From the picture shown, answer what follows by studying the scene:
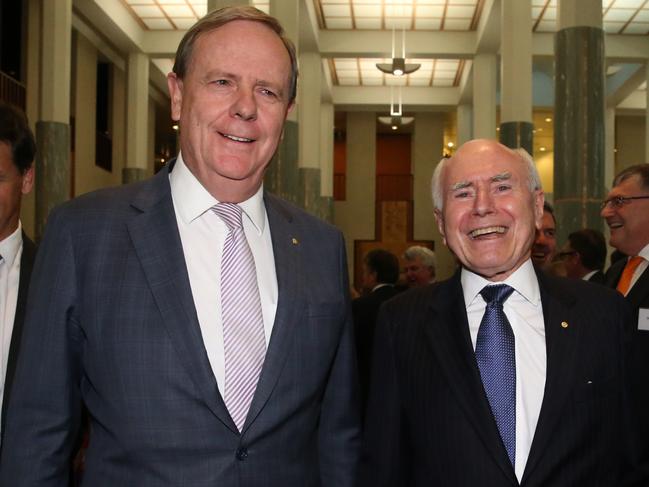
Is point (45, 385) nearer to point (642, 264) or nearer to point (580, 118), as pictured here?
point (642, 264)

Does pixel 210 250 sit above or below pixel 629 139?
below

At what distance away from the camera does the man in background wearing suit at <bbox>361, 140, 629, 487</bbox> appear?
81.3 inches

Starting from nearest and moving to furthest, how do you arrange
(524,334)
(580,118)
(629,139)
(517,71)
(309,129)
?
(524,334)
(580,118)
(517,71)
(309,129)
(629,139)

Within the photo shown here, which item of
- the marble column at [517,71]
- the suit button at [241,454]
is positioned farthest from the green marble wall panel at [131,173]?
the suit button at [241,454]

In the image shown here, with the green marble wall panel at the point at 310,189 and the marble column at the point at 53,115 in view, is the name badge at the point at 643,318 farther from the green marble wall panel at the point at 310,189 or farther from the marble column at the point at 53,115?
the green marble wall panel at the point at 310,189

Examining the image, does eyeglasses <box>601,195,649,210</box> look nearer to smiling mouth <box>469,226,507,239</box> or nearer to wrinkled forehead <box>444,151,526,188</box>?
wrinkled forehead <box>444,151,526,188</box>

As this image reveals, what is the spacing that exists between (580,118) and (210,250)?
25.0ft

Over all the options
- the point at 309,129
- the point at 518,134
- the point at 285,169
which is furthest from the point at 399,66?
the point at 285,169

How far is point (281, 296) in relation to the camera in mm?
2064

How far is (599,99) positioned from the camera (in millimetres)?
8758

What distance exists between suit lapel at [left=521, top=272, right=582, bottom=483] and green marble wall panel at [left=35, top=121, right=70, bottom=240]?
11.9m

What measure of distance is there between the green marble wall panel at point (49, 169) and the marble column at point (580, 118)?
330 inches

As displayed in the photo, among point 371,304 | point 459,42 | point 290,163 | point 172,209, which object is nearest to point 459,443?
point 172,209

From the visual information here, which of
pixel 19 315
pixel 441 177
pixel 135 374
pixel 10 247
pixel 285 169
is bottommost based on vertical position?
pixel 135 374
